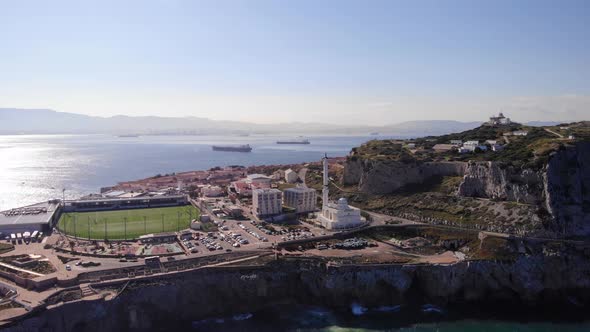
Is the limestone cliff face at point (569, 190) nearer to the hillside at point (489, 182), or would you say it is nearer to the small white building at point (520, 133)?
the hillside at point (489, 182)

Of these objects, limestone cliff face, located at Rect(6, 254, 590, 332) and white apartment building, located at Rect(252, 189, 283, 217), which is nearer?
limestone cliff face, located at Rect(6, 254, 590, 332)

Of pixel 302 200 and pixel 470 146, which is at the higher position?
pixel 470 146

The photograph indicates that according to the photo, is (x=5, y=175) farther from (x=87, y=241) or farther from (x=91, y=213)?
(x=87, y=241)

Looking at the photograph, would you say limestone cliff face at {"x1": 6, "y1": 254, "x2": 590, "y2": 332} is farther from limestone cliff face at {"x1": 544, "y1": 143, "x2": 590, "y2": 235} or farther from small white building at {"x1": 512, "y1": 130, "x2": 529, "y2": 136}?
small white building at {"x1": 512, "y1": 130, "x2": 529, "y2": 136}

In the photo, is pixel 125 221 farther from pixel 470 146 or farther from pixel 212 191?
pixel 470 146

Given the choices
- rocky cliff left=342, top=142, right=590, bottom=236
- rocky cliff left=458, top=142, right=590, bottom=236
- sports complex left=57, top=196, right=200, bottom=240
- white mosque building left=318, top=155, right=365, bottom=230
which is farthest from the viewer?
white mosque building left=318, top=155, right=365, bottom=230

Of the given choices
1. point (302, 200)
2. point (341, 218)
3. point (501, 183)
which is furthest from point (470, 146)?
point (341, 218)

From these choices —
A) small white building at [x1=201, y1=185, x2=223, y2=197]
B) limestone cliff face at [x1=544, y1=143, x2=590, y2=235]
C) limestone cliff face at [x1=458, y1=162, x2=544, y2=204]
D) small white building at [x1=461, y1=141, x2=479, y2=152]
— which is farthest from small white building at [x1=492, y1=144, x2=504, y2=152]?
small white building at [x1=201, y1=185, x2=223, y2=197]

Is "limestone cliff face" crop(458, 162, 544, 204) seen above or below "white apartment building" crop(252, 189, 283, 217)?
above
